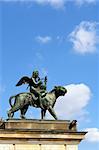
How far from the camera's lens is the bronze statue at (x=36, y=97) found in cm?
2664

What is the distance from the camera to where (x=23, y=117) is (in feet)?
86.8

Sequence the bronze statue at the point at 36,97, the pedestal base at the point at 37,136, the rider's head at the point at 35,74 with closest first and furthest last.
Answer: the pedestal base at the point at 37,136 < the bronze statue at the point at 36,97 < the rider's head at the point at 35,74

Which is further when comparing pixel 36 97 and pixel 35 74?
pixel 35 74

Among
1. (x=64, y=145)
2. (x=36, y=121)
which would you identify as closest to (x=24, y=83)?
(x=36, y=121)

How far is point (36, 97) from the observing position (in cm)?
2686

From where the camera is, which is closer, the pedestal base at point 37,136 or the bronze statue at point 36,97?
the pedestal base at point 37,136

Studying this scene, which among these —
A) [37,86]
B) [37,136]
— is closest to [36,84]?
[37,86]

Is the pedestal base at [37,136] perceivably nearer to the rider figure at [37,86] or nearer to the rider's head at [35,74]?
the rider figure at [37,86]

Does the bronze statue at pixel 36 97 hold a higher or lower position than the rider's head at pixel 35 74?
lower

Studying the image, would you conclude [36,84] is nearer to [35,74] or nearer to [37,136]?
[35,74]

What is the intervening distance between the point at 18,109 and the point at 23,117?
0.58 metres

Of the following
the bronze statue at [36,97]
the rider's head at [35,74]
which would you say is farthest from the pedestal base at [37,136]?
the rider's head at [35,74]

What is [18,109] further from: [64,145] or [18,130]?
[64,145]

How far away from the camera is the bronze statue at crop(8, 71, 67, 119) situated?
2664cm
